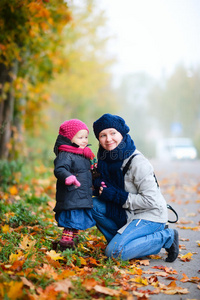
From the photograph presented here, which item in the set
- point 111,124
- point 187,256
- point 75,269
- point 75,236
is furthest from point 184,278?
point 111,124

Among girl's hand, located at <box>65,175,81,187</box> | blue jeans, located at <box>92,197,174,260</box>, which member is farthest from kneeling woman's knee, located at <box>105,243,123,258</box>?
girl's hand, located at <box>65,175,81,187</box>

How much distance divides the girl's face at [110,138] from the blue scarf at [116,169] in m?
0.04

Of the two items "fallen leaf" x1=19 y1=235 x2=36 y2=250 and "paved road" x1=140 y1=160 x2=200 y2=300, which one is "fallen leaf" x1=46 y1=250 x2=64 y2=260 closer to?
"fallen leaf" x1=19 y1=235 x2=36 y2=250

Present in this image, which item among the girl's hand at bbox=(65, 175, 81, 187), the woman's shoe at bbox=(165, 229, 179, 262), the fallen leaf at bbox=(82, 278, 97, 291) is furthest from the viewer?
the woman's shoe at bbox=(165, 229, 179, 262)

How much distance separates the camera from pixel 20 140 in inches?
340

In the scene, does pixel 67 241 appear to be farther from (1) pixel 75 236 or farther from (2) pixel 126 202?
(2) pixel 126 202

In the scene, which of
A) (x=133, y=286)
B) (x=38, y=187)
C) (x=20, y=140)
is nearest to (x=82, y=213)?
(x=133, y=286)

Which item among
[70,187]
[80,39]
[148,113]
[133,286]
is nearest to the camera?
[133,286]

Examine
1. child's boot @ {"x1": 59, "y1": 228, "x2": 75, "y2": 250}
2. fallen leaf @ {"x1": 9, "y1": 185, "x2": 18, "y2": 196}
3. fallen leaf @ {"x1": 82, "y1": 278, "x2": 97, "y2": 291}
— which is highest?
fallen leaf @ {"x1": 9, "y1": 185, "x2": 18, "y2": 196}

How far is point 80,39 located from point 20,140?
9.43 metres

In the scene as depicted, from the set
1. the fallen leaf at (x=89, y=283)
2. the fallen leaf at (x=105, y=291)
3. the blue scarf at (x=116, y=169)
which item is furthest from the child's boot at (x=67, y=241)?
the fallen leaf at (x=105, y=291)

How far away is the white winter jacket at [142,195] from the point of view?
3312mm

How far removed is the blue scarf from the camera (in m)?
3.44

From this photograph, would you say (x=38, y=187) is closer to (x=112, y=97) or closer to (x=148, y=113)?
(x=112, y=97)
